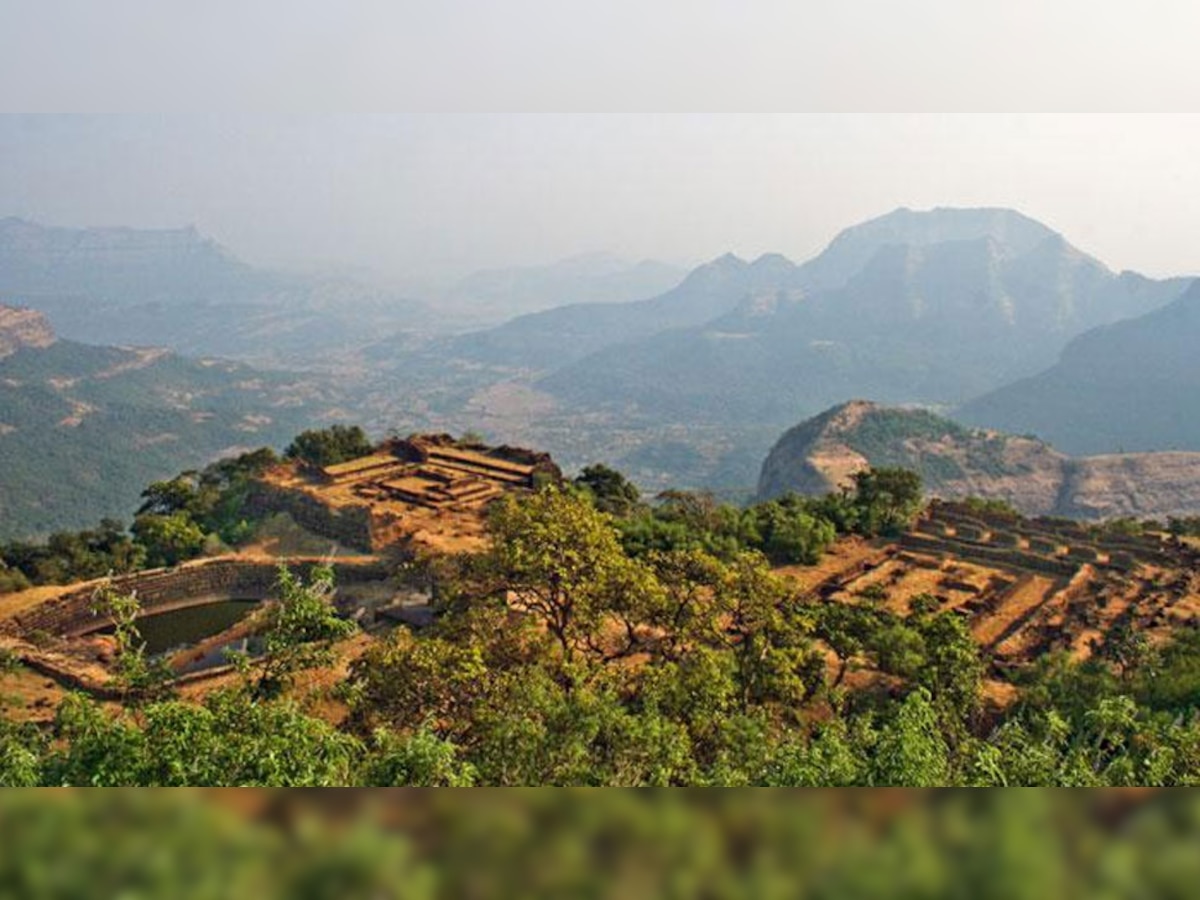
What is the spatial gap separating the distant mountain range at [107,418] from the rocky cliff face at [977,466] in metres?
55.3

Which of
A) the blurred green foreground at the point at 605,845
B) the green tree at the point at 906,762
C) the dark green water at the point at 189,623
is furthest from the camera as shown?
the dark green water at the point at 189,623

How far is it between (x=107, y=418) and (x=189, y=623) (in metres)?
86.0

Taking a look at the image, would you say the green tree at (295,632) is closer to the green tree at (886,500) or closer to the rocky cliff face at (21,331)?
the green tree at (886,500)

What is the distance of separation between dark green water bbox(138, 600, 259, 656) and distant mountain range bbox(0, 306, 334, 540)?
45720 millimetres

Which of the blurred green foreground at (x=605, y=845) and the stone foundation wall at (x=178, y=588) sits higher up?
the blurred green foreground at (x=605, y=845)

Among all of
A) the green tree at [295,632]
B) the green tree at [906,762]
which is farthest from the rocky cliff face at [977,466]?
the green tree at [295,632]

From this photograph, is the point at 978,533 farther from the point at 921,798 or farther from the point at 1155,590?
the point at 921,798

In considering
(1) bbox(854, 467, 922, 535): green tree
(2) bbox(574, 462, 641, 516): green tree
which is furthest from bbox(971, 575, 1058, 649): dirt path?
(2) bbox(574, 462, 641, 516): green tree

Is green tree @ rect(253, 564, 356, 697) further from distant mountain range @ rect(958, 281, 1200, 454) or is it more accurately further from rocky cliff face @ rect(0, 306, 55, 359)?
rocky cliff face @ rect(0, 306, 55, 359)

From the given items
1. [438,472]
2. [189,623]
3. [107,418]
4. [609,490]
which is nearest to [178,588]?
[189,623]

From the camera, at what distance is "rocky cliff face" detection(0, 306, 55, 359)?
11856 cm

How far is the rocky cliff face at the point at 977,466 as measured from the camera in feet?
205

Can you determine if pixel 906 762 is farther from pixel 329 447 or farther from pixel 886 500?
pixel 329 447

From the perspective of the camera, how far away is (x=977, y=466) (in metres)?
69.3
